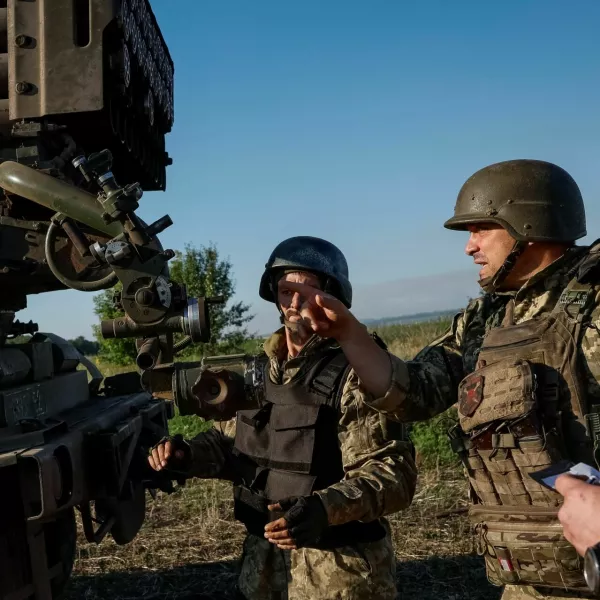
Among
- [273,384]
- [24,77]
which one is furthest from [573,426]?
[24,77]

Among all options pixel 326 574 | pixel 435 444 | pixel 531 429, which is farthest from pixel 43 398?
pixel 435 444

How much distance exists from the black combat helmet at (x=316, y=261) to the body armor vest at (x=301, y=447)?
424mm

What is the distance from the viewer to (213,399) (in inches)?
156

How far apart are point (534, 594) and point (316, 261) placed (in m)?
1.70

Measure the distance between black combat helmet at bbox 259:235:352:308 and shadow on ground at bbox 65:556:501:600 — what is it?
242cm

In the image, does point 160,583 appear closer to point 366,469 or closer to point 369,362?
point 366,469

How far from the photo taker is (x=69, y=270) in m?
4.87

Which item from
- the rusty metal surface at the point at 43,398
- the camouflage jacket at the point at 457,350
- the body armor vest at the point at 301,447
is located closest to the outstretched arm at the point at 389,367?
the camouflage jacket at the point at 457,350

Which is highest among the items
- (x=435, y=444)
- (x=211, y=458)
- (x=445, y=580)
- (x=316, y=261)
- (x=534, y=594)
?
(x=316, y=261)

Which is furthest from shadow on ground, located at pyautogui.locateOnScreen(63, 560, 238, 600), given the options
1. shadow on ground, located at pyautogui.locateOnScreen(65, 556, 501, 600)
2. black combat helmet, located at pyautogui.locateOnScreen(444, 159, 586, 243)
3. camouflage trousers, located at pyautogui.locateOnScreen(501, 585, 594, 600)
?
black combat helmet, located at pyautogui.locateOnScreen(444, 159, 586, 243)

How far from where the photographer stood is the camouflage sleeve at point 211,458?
3.78m

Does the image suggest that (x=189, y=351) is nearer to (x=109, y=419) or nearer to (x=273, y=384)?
(x=109, y=419)

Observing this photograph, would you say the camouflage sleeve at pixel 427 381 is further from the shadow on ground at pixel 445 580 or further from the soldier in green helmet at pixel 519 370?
the shadow on ground at pixel 445 580

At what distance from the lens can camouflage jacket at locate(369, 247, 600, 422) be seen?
2.99 m
